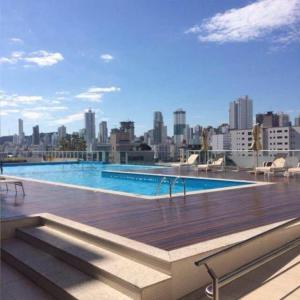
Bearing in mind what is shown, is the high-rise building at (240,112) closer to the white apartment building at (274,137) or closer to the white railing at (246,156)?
the white apartment building at (274,137)

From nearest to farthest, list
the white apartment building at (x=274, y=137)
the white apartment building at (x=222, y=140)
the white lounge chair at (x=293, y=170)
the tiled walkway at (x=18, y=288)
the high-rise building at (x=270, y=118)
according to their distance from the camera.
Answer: the tiled walkway at (x=18, y=288)
the white lounge chair at (x=293, y=170)
the white apartment building at (x=274, y=137)
the high-rise building at (x=270, y=118)
the white apartment building at (x=222, y=140)

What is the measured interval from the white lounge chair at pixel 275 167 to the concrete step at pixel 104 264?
9.06 meters

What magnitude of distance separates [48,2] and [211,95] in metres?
28.8

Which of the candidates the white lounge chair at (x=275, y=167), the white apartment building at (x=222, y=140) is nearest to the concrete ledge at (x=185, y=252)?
the white lounge chair at (x=275, y=167)

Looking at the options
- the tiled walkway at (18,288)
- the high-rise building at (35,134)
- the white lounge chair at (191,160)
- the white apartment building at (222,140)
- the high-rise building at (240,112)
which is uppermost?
the high-rise building at (240,112)

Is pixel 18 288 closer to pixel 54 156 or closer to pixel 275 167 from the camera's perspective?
pixel 275 167

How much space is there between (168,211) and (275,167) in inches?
305

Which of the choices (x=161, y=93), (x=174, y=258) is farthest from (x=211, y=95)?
(x=174, y=258)

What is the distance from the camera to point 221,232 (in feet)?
16.0

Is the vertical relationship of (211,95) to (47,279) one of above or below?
above

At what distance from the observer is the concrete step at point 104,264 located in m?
3.57

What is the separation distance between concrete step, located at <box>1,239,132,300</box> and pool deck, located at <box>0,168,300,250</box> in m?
0.81

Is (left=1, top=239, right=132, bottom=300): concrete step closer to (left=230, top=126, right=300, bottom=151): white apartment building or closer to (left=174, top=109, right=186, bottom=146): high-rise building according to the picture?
(left=230, top=126, right=300, bottom=151): white apartment building

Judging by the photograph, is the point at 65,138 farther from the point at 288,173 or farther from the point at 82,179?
the point at 288,173
